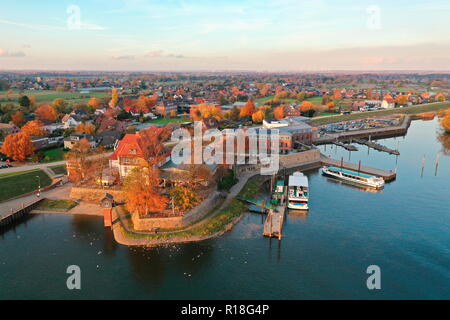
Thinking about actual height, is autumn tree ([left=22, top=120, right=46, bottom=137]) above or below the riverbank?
above

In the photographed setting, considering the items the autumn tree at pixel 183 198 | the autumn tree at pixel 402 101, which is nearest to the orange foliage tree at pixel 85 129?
the autumn tree at pixel 183 198

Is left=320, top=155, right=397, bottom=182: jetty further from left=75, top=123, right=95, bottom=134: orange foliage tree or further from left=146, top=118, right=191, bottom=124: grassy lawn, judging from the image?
left=75, top=123, right=95, bottom=134: orange foliage tree

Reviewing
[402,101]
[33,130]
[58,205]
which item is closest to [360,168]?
[58,205]

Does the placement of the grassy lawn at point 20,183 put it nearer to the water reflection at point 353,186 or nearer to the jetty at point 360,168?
the water reflection at point 353,186

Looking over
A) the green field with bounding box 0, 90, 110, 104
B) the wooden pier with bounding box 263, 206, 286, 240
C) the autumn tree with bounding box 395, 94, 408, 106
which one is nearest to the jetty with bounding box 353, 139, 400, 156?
the wooden pier with bounding box 263, 206, 286, 240

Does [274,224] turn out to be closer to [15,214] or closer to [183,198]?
[183,198]

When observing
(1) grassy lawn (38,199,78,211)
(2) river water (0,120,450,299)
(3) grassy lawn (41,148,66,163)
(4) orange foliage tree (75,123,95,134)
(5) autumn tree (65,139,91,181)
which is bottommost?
(2) river water (0,120,450,299)

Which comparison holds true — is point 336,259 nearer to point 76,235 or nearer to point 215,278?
point 215,278
